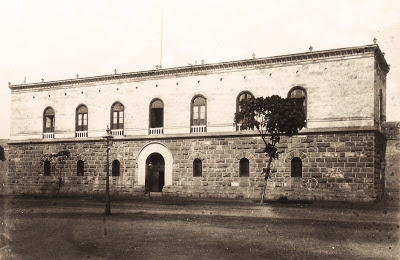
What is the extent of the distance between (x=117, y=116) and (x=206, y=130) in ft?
22.8

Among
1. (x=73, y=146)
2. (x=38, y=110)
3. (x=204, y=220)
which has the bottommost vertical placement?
(x=204, y=220)

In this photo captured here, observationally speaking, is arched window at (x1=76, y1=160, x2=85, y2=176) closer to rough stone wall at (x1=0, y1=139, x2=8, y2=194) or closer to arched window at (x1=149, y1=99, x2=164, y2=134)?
arched window at (x1=149, y1=99, x2=164, y2=134)

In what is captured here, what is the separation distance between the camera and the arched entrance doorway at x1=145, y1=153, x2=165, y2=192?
2881cm

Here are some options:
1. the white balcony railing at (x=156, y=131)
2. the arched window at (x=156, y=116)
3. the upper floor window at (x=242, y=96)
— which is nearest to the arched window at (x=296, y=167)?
the upper floor window at (x=242, y=96)

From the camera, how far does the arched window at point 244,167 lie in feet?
84.3

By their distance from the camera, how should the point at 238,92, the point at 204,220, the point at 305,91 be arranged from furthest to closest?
the point at 238,92
the point at 305,91
the point at 204,220

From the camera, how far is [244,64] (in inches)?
1027

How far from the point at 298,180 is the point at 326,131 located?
3046 mm

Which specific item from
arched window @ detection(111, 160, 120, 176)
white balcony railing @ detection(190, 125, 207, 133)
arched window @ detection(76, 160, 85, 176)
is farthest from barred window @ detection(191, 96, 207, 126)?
arched window @ detection(76, 160, 85, 176)

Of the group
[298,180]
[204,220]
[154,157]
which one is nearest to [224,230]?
[204,220]

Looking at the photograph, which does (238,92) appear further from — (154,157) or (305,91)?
(154,157)

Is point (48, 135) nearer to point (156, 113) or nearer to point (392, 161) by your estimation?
point (156, 113)

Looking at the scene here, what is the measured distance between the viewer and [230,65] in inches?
1042

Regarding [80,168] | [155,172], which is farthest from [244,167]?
[80,168]
